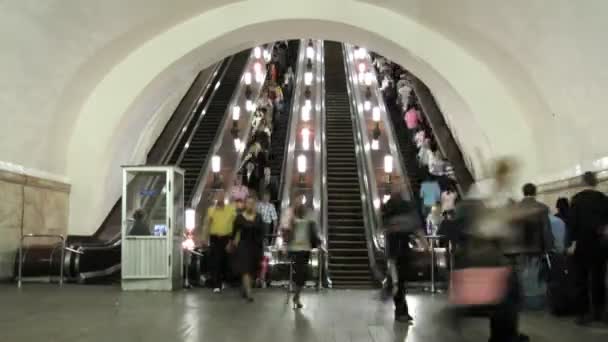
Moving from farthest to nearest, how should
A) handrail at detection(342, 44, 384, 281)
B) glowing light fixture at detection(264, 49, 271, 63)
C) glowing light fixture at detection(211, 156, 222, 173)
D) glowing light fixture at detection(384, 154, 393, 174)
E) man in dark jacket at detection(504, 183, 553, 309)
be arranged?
glowing light fixture at detection(264, 49, 271, 63) < glowing light fixture at detection(211, 156, 222, 173) < glowing light fixture at detection(384, 154, 393, 174) < handrail at detection(342, 44, 384, 281) < man in dark jacket at detection(504, 183, 553, 309)

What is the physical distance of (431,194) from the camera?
12.2 metres

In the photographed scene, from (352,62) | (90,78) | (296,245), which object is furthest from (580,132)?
(352,62)

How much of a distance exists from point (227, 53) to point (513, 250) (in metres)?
8.62

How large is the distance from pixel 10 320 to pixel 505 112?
7812 mm

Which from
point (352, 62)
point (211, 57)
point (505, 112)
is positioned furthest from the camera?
point (352, 62)

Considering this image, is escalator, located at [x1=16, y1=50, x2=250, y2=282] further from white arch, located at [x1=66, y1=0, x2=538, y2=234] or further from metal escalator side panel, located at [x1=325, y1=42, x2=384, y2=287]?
metal escalator side panel, located at [x1=325, y1=42, x2=384, y2=287]

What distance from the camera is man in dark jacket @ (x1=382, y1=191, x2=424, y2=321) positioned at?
5.80 m

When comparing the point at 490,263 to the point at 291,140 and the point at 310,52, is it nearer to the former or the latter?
the point at 291,140

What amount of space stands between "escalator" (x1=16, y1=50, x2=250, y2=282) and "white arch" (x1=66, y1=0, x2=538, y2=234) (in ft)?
2.99

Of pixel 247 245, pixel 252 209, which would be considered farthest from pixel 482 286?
pixel 252 209

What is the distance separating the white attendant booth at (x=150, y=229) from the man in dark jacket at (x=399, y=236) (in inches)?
161

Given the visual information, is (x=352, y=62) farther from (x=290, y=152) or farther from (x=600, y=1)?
(x=600, y=1)

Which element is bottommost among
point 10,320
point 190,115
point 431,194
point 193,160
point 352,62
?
point 10,320

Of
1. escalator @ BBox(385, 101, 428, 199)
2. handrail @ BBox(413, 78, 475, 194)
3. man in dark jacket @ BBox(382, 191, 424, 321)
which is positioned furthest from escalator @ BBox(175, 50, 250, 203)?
man in dark jacket @ BBox(382, 191, 424, 321)
